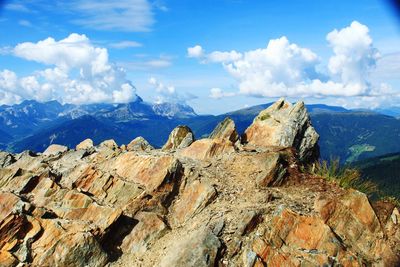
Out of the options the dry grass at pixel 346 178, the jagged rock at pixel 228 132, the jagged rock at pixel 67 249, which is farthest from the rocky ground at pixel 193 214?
the jagged rock at pixel 228 132

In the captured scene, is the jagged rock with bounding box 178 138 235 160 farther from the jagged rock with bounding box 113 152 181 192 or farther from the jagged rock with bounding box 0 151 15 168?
the jagged rock with bounding box 0 151 15 168

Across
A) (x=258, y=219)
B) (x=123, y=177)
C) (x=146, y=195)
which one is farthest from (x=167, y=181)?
(x=258, y=219)

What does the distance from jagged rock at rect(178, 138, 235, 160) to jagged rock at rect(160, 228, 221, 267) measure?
29.7ft

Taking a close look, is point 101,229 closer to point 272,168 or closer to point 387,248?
point 272,168

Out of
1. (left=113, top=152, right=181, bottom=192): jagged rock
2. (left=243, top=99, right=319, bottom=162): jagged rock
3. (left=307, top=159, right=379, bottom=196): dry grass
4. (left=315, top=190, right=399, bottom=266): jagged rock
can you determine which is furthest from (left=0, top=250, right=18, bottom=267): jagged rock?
(left=243, top=99, right=319, bottom=162): jagged rock

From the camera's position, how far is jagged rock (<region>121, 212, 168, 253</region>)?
20312mm

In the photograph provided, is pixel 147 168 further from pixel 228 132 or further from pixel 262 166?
pixel 228 132

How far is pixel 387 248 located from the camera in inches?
764

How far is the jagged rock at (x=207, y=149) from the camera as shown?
28042mm

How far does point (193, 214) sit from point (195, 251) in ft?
13.7

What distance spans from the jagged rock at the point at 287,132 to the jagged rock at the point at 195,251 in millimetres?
13458

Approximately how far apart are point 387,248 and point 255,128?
16343 mm

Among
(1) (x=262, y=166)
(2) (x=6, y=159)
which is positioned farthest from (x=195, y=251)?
(2) (x=6, y=159)

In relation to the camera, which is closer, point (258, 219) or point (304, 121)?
point (258, 219)
